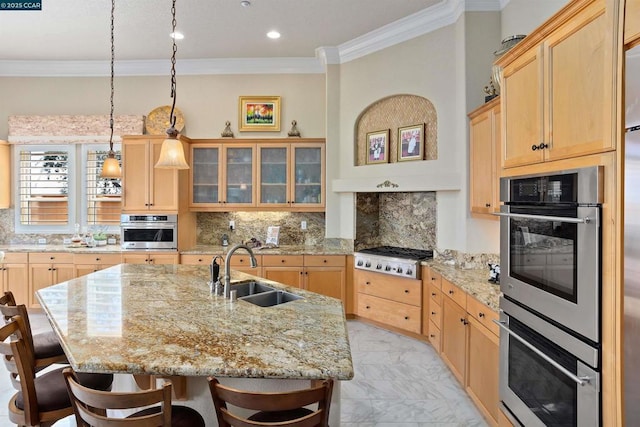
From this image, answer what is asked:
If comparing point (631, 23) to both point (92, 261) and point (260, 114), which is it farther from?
point (92, 261)

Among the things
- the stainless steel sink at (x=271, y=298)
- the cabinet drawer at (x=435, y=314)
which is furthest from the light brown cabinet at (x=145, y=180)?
the cabinet drawer at (x=435, y=314)

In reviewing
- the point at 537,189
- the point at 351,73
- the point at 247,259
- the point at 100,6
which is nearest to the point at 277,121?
the point at 351,73

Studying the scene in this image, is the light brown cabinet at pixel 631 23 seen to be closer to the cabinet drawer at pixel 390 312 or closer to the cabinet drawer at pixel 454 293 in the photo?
the cabinet drawer at pixel 454 293

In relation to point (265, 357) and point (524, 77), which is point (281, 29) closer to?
point (524, 77)

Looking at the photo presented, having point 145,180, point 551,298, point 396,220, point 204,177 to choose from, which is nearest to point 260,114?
point 204,177

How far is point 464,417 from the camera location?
2.76 meters

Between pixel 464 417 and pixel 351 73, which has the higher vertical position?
pixel 351 73

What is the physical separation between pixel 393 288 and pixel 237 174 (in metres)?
2.59

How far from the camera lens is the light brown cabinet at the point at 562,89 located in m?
1.52

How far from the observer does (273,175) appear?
209 inches

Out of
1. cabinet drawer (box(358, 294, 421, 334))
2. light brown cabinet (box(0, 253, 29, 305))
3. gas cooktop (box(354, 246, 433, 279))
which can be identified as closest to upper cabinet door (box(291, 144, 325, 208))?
gas cooktop (box(354, 246, 433, 279))

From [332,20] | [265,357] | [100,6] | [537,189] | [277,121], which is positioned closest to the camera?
[265,357]

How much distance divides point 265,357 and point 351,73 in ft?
13.7

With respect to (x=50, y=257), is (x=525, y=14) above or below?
above
